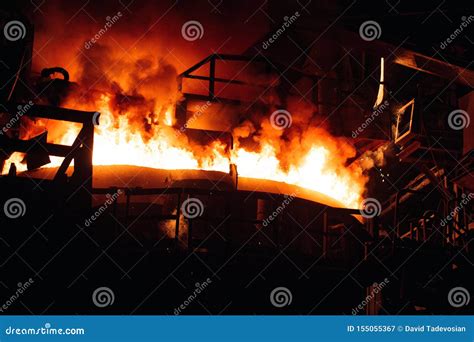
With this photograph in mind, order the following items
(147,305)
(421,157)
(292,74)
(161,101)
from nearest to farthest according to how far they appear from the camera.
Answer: (147,305), (421,157), (161,101), (292,74)

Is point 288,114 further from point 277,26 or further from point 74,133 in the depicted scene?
point 74,133

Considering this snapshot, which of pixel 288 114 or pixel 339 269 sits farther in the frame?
pixel 288 114

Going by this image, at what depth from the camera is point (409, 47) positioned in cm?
1544

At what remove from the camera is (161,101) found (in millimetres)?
16250

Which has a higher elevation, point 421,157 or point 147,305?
point 421,157

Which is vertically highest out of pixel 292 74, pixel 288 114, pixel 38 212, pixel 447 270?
pixel 292 74

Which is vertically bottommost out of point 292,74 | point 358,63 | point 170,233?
point 170,233

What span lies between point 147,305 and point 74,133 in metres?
5.24

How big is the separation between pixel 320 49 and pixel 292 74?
95 centimetres

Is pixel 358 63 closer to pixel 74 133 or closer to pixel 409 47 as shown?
pixel 409 47

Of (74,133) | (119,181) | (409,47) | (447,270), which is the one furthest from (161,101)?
(447,270)

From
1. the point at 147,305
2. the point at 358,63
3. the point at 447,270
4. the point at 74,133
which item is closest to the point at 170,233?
the point at 147,305

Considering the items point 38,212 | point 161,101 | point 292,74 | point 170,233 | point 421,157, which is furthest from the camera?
point 292,74

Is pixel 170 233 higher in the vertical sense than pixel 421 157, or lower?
lower
